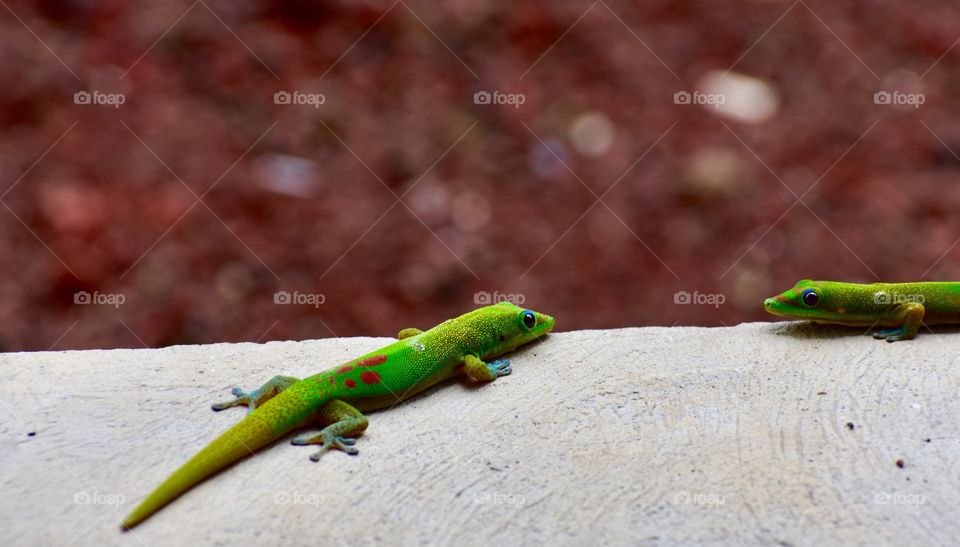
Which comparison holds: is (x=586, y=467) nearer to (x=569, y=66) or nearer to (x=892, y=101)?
(x=569, y=66)

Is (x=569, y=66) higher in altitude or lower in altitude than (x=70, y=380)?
higher

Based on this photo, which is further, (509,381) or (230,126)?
(230,126)

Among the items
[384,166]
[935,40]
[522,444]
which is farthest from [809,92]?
[522,444]
